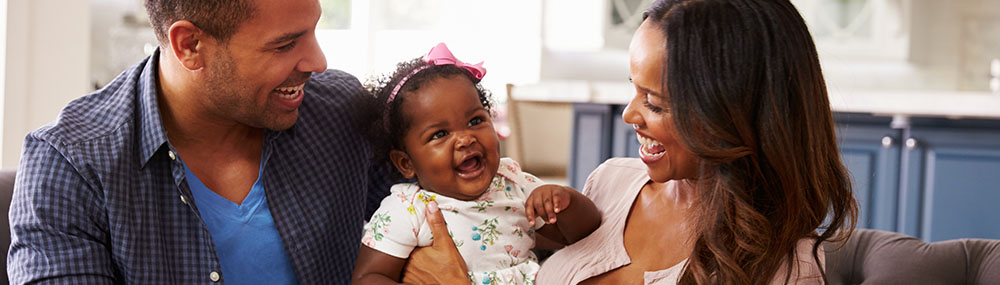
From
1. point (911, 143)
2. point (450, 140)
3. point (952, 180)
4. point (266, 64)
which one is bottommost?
point (952, 180)

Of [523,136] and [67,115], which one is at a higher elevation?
[67,115]

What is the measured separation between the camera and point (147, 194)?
1564mm

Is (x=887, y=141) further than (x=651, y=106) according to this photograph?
Yes

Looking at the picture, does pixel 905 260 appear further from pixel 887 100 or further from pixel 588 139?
pixel 588 139

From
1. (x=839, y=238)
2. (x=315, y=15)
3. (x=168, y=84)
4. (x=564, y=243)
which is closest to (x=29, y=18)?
(x=168, y=84)

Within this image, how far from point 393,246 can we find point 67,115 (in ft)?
2.02

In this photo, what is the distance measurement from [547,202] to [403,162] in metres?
0.30

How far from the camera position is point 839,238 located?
136 centimetres

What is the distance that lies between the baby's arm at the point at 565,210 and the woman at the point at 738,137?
0.15 m

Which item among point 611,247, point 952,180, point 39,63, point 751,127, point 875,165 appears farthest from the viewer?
point 875,165

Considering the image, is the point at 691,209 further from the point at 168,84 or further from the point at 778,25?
the point at 168,84

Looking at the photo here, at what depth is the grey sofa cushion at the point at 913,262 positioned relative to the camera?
5.03ft

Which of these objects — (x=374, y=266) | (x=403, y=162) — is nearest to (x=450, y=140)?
(x=403, y=162)

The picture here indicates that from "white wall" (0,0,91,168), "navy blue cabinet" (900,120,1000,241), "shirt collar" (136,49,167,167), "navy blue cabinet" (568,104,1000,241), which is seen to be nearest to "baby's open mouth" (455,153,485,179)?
"shirt collar" (136,49,167,167)
